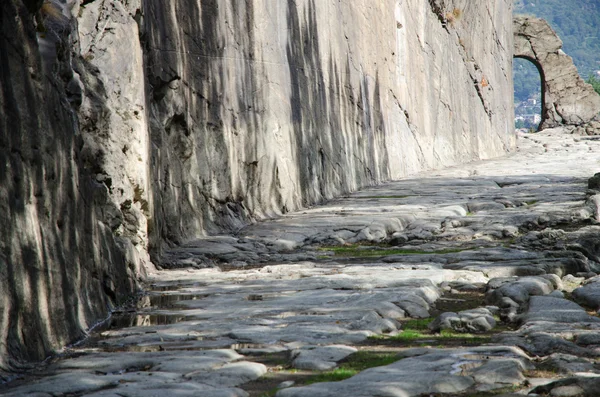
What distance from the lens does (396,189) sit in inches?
520

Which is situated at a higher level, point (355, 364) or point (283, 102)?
point (283, 102)

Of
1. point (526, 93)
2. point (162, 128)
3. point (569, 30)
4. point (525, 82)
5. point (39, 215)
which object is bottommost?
point (39, 215)

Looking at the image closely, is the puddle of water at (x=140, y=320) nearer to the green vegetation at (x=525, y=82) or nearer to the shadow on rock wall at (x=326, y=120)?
the shadow on rock wall at (x=326, y=120)

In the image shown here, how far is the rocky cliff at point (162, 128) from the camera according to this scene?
12.3 feet

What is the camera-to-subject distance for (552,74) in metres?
34.1

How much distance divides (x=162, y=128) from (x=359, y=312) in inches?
134

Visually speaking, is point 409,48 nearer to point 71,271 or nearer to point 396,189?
→ point 396,189

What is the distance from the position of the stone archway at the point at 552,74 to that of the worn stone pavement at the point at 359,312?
2563cm

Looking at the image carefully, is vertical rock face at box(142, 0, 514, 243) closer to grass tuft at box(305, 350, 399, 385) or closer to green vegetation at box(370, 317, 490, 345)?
green vegetation at box(370, 317, 490, 345)

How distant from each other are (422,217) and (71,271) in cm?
562

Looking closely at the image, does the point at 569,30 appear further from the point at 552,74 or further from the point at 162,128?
the point at 162,128

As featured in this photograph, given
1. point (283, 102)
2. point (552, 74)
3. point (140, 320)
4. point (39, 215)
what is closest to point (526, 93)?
point (552, 74)

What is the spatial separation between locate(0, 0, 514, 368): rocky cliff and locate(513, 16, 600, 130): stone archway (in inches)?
700

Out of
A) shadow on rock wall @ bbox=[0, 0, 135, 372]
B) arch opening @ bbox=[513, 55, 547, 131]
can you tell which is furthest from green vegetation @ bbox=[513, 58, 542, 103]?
shadow on rock wall @ bbox=[0, 0, 135, 372]
